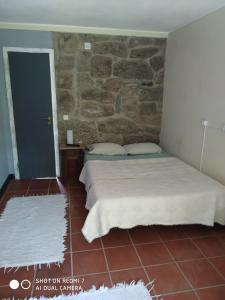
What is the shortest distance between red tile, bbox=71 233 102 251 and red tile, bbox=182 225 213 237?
987 mm

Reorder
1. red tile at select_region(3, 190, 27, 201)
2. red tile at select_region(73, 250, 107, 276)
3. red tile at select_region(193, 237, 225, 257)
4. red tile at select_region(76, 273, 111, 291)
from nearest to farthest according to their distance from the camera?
red tile at select_region(76, 273, 111, 291)
red tile at select_region(73, 250, 107, 276)
red tile at select_region(193, 237, 225, 257)
red tile at select_region(3, 190, 27, 201)

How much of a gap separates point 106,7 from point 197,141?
6.38 feet

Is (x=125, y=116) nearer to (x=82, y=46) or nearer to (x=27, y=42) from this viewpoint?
(x=82, y=46)

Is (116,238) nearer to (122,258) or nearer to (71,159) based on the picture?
(122,258)

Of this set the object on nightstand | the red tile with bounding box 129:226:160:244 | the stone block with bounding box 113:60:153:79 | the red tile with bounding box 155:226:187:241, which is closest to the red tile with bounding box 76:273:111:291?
the red tile with bounding box 129:226:160:244

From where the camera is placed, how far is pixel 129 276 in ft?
6.27

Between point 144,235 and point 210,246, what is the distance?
65cm

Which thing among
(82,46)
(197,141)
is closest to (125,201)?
(197,141)

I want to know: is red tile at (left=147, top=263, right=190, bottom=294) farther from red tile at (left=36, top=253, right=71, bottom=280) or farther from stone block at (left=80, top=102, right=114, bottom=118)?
stone block at (left=80, top=102, right=114, bottom=118)

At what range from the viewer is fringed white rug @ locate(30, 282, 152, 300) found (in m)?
1.70

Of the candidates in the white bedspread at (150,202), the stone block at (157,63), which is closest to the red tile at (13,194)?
the white bedspread at (150,202)

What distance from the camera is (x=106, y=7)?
256cm

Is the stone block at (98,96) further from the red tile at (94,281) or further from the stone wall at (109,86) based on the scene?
the red tile at (94,281)

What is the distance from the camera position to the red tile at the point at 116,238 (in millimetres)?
2324
